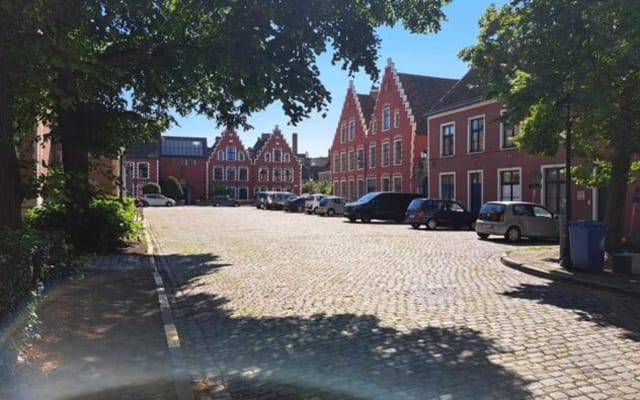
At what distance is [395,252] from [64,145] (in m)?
8.95

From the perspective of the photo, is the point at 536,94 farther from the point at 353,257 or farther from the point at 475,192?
the point at 475,192

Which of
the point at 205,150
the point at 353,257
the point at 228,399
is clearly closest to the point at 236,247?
the point at 353,257

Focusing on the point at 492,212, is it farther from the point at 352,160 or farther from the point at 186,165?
the point at 186,165

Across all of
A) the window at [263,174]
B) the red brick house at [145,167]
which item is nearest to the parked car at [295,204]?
the red brick house at [145,167]

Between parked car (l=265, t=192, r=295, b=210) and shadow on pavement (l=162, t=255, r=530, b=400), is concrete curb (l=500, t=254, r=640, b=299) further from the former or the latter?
parked car (l=265, t=192, r=295, b=210)

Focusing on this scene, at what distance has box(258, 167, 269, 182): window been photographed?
8419 cm

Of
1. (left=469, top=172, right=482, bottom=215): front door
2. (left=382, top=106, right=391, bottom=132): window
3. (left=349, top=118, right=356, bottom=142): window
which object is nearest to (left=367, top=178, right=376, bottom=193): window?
(left=382, top=106, right=391, bottom=132): window

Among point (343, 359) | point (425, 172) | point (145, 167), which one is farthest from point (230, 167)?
point (343, 359)

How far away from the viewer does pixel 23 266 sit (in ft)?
18.0

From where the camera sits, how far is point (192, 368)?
5.42 m

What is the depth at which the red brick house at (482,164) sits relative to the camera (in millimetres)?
25688

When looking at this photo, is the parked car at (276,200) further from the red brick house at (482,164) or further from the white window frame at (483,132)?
the white window frame at (483,132)

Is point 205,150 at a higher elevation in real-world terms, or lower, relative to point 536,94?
higher

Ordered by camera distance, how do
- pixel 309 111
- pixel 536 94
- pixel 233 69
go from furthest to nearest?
1. pixel 536 94
2. pixel 309 111
3. pixel 233 69
